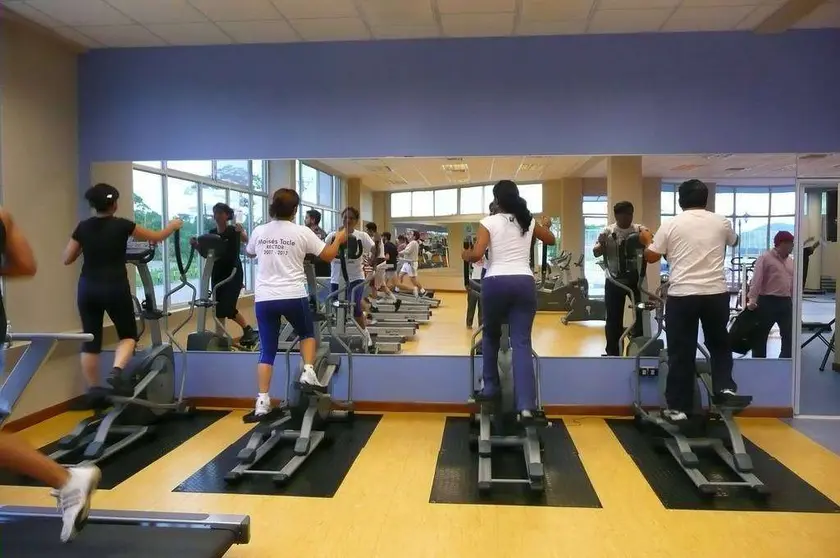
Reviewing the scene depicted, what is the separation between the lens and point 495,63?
4660mm

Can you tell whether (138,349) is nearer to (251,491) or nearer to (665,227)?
(251,491)

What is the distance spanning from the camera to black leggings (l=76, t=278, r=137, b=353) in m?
3.77

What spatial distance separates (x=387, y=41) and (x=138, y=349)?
3129 mm

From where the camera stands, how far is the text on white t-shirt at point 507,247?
348cm

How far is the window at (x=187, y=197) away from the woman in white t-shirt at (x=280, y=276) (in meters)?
1.33

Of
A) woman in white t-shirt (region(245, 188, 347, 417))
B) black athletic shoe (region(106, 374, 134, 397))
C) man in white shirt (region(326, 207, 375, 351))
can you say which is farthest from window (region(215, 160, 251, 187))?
black athletic shoe (region(106, 374, 134, 397))

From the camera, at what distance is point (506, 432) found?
12.9 feet

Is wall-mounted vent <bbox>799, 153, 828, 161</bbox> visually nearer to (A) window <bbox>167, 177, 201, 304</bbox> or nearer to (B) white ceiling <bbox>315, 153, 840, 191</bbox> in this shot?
(B) white ceiling <bbox>315, 153, 840, 191</bbox>

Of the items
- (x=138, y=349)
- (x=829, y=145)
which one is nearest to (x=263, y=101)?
(x=138, y=349)

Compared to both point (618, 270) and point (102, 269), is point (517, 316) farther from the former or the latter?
point (102, 269)

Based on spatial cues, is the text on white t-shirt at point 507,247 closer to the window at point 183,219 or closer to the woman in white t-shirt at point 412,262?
the woman in white t-shirt at point 412,262

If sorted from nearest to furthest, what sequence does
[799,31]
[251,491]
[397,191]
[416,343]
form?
[251,491]
[799,31]
[397,191]
[416,343]

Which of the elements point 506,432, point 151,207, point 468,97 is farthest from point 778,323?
point 151,207

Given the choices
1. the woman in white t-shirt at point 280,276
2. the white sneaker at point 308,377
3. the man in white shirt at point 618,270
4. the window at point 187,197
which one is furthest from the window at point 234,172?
the man in white shirt at point 618,270
